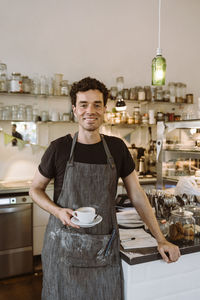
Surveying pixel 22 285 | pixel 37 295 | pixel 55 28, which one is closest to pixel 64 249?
pixel 37 295

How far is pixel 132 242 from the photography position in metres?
1.71

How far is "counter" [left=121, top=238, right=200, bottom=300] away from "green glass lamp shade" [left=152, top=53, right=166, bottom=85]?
1.40 meters

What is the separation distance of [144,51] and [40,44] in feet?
5.79

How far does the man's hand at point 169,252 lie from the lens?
1558 millimetres

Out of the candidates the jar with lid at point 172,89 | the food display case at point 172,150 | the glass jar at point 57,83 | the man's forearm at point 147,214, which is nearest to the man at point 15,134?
the glass jar at point 57,83

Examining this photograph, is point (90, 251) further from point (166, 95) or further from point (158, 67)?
point (166, 95)

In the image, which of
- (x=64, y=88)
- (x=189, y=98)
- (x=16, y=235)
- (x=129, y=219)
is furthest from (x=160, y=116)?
(x=129, y=219)

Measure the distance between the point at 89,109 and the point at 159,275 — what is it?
100 cm

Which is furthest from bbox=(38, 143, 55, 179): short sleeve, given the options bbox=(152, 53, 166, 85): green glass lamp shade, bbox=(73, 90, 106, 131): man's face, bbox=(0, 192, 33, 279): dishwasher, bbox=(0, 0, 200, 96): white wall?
Result: bbox=(0, 0, 200, 96): white wall

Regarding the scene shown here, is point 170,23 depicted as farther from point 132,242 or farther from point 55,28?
point 132,242

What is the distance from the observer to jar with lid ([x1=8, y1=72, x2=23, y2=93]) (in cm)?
391

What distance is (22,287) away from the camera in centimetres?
322

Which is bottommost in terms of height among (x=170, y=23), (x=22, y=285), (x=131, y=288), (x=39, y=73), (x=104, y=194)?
(x=22, y=285)

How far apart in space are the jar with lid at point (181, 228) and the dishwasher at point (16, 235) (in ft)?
7.05
